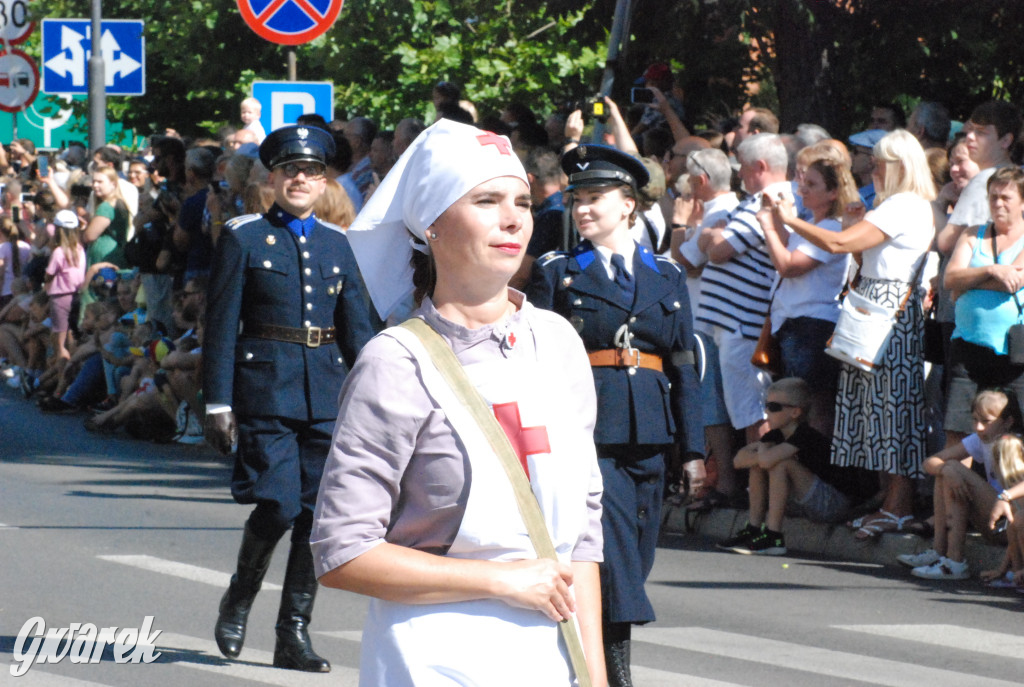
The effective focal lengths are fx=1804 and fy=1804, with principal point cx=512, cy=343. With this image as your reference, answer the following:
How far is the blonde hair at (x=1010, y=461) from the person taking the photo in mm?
9023

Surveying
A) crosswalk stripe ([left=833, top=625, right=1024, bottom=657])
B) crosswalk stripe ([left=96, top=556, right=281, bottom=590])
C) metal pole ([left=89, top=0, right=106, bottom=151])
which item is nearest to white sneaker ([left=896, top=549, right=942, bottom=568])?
crosswalk stripe ([left=833, top=625, right=1024, bottom=657])

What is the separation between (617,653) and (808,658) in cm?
139

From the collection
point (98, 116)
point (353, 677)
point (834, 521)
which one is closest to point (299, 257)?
point (353, 677)

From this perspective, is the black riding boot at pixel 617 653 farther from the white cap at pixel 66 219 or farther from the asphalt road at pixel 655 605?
the white cap at pixel 66 219

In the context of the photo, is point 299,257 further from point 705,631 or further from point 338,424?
point 338,424

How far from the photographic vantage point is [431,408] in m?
3.13

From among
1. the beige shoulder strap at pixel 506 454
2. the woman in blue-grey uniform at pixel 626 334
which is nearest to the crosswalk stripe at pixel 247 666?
the woman in blue-grey uniform at pixel 626 334

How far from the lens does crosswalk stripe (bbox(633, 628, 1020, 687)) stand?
7023 millimetres

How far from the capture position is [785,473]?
33.7ft

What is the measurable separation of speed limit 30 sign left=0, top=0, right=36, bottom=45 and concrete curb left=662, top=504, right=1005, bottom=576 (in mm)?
18537

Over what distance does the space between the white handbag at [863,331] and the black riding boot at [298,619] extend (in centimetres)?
423

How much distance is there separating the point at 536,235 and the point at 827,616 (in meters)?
3.25

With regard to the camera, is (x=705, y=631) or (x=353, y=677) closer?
(x=353, y=677)

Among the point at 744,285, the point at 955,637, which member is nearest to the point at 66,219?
the point at 744,285
